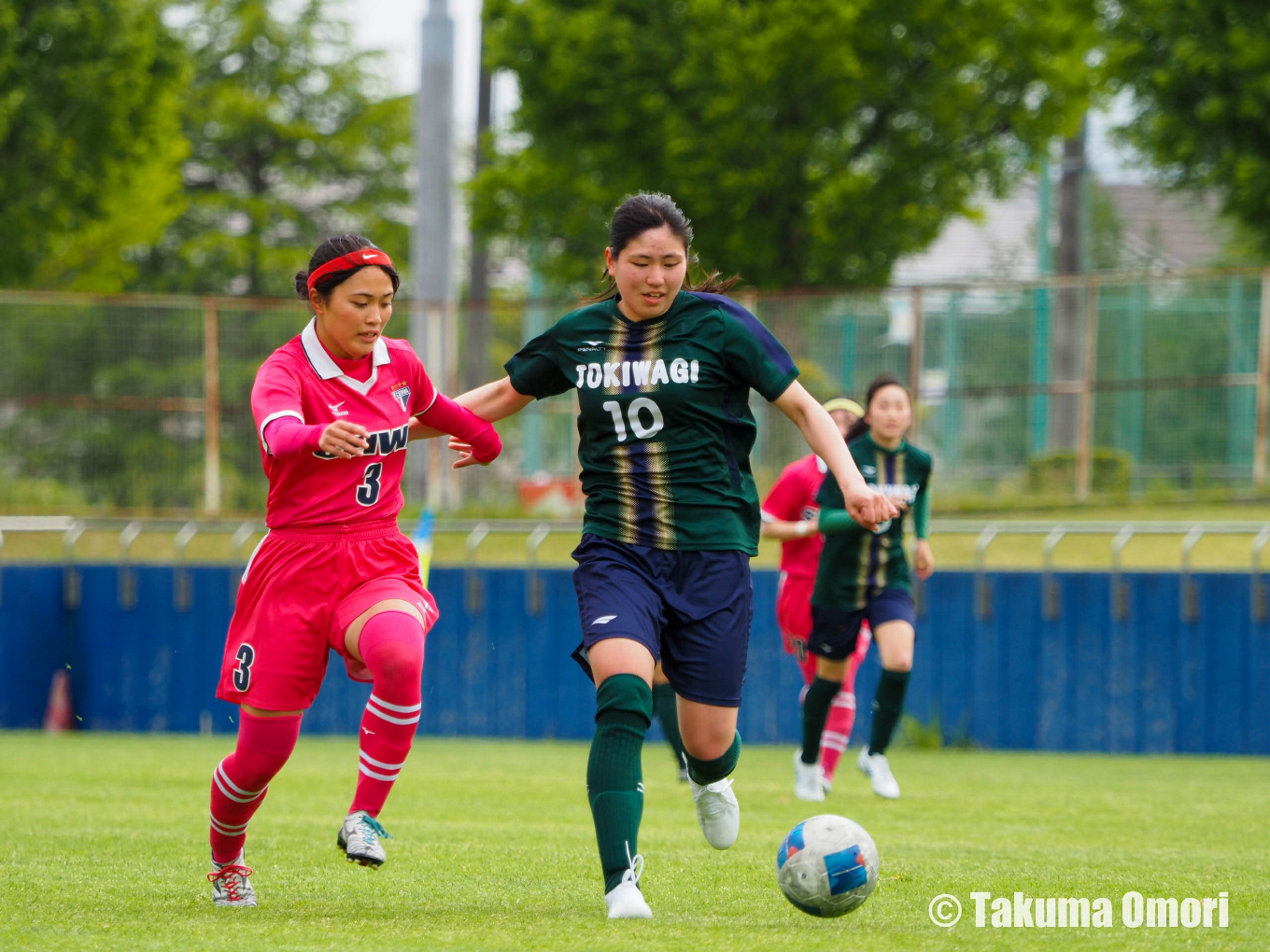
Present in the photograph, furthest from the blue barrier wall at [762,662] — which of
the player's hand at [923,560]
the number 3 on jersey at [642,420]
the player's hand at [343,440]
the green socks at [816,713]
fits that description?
the player's hand at [343,440]

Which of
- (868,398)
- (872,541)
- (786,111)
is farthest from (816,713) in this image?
(786,111)

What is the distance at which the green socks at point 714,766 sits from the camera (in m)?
5.47

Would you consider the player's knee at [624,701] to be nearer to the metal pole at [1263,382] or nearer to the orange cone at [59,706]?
the orange cone at [59,706]

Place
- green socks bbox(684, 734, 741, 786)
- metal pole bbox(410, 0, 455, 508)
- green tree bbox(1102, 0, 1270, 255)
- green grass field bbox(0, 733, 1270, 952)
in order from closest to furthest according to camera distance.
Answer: green grass field bbox(0, 733, 1270, 952), green socks bbox(684, 734, 741, 786), green tree bbox(1102, 0, 1270, 255), metal pole bbox(410, 0, 455, 508)

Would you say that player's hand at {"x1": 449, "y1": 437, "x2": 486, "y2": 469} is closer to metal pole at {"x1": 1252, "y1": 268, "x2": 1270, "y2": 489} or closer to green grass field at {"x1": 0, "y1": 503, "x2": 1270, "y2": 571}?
green grass field at {"x1": 0, "y1": 503, "x2": 1270, "y2": 571}

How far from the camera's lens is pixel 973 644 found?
15508 mm

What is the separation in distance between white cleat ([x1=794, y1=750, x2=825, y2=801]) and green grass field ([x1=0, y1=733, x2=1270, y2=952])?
14 cm

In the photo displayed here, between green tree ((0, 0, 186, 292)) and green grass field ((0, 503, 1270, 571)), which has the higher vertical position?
green tree ((0, 0, 186, 292))

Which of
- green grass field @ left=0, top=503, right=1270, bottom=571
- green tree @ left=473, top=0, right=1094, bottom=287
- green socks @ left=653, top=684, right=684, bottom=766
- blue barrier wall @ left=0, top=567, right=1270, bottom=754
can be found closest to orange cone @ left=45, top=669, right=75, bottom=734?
blue barrier wall @ left=0, top=567, right=1270, bottom=754

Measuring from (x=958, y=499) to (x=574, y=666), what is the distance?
5.24 meters

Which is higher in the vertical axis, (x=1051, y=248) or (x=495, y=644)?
(x=1051, y=248)

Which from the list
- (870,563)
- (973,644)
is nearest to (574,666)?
(973,644)

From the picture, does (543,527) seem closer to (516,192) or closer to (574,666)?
(574,666)

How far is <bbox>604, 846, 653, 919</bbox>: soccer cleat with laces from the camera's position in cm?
489
